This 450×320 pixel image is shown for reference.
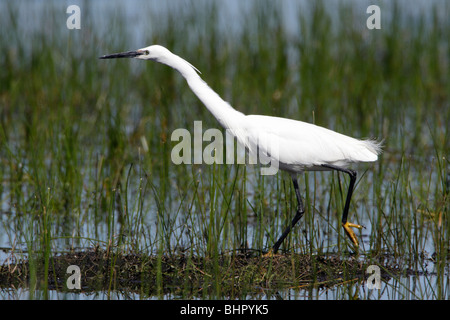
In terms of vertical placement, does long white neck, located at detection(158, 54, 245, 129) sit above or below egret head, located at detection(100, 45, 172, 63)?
below

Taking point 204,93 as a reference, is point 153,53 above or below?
above

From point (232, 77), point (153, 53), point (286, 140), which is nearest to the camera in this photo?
point (153, 53)

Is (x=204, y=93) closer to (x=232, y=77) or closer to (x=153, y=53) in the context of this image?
(x=153, y=53)

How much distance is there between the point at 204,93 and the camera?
4.73m

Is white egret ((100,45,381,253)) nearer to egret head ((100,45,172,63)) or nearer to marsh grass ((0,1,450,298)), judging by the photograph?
egret head ((100,45,172,63))

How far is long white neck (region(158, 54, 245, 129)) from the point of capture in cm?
464

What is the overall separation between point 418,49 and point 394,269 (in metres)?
5.75

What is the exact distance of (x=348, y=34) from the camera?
400 inches

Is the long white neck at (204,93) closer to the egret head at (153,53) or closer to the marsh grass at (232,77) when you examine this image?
the egret head at (153,53)

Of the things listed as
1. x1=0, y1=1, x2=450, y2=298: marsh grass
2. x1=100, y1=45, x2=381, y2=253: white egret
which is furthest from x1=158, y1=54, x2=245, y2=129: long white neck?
x1=0, y1=1, x2=450, y2=298: marsh grass

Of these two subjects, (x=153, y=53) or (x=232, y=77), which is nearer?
(x=153, y=53)

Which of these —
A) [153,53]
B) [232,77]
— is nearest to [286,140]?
[153,53]
